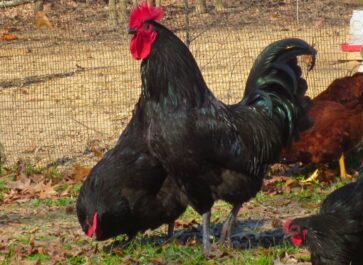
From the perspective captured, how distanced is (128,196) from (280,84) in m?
1.58

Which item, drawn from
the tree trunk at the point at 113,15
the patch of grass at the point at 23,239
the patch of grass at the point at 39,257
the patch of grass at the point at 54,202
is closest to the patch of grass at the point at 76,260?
the patch of grass at the point at 39,257

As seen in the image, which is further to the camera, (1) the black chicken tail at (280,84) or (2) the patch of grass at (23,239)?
(2) the patch of grass at (23,239)

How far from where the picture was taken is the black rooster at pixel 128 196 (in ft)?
21.2

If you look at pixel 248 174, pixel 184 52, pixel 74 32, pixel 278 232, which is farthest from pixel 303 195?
pixel 74 32

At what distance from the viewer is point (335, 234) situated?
5.69 metres

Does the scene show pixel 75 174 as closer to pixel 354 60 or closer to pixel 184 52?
pixel 184 52

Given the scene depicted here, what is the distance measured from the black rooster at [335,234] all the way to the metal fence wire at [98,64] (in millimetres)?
4476

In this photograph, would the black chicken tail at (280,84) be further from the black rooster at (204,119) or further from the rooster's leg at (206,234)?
the rooster's leg at (206,234)

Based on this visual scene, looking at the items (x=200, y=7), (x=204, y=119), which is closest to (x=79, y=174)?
(x=204, y=119)

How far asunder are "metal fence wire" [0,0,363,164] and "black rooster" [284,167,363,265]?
4476 mm

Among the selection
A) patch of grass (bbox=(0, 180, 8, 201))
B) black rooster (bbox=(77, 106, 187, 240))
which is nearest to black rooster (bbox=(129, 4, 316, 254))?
black rooster (bbox=(77, 106, 187, 240))

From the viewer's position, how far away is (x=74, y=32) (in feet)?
58.4

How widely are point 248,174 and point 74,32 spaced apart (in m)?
11.9

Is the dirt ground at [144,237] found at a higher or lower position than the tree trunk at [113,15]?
lower
